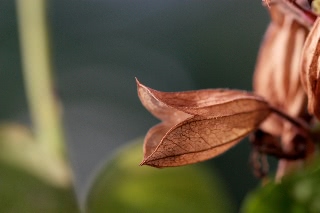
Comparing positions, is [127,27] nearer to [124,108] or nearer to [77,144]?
[124,108]

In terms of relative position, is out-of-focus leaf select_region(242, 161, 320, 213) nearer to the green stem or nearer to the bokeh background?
the green stem

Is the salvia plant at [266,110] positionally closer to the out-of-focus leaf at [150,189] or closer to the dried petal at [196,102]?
the dried petal at [196,102]

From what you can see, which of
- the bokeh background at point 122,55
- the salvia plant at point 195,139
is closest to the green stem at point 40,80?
the salvia plant at point 195,139

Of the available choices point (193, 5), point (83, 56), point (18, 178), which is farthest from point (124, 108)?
point (18, 178)

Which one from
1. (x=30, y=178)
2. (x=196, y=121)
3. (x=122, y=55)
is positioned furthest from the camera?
(x=122, y=55)

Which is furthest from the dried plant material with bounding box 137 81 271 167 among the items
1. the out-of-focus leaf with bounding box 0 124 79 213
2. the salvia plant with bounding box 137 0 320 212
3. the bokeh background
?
the bokeh background

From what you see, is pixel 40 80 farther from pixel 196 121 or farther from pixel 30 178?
pixel 196 121

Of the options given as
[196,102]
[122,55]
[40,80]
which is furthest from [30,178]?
[122,55]
